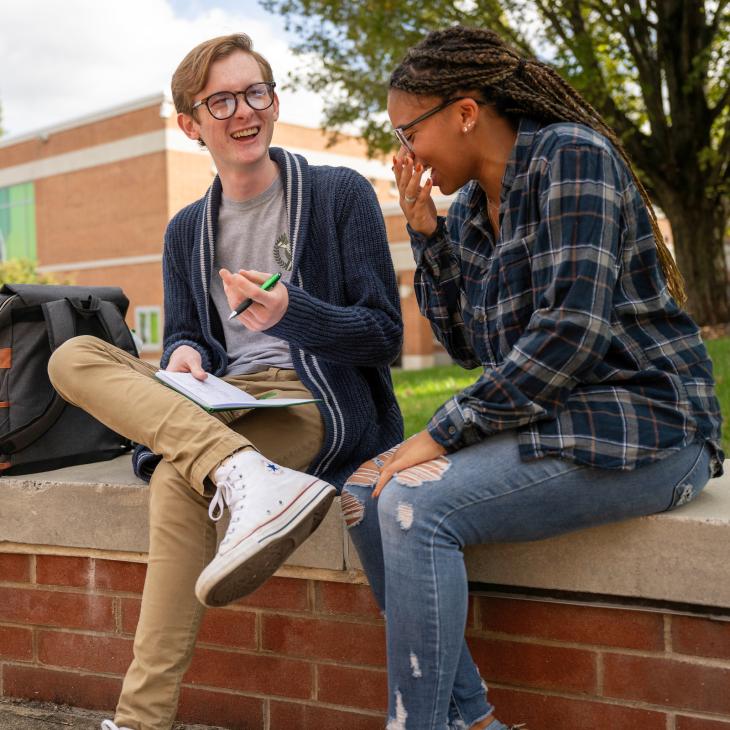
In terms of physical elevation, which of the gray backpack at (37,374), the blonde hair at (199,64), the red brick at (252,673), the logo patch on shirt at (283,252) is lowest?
the red brick at (252,673)

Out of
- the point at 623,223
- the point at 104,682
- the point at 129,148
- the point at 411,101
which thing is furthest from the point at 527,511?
the point at 129,148

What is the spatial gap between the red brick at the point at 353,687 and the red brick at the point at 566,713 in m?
0.30

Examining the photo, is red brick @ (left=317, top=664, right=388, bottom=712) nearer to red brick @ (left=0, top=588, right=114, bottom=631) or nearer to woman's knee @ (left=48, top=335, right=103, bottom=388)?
red brick @ (left=0, top=588, right=114, bottom=631)

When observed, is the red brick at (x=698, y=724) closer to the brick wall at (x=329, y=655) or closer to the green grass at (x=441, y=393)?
the brick wall at (x=329, y=655)

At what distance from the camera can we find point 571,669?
215 cm

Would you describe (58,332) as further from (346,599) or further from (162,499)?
(346,599)

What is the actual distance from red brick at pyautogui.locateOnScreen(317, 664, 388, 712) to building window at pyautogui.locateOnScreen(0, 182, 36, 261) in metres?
33.7

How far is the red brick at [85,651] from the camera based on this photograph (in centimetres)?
274

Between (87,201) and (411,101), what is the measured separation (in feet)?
103

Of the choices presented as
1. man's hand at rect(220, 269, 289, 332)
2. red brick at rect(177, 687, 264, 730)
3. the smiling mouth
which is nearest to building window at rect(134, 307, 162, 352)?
the smiling mouth

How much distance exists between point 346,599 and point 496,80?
1.39 m

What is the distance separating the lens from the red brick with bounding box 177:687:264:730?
2557mm

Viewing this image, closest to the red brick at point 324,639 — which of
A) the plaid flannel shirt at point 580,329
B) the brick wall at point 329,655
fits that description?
the brick wall at point 329,655

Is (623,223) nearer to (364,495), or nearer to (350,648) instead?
(364,495)
